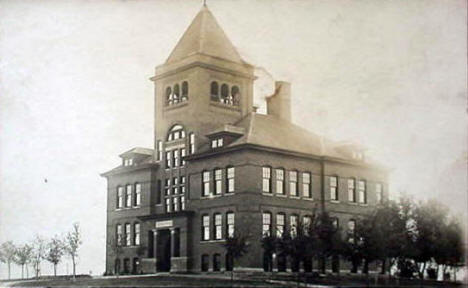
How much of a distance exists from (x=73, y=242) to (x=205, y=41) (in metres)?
8.73

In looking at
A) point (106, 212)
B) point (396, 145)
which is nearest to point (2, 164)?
point (106, 212)

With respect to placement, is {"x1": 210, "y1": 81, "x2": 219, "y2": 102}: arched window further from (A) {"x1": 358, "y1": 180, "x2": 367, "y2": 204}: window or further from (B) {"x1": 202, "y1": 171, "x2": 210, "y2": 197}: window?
(A) {"x1": 358, "y1": 180, "x2": 367, "y2": 204}: window

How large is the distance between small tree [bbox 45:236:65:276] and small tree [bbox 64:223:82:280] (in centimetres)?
20

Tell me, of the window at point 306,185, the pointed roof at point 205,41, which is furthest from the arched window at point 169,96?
the window at point 306,185

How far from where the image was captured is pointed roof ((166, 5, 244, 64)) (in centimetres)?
3000

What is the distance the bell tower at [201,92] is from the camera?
1378 inches

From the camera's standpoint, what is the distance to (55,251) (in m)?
33.4

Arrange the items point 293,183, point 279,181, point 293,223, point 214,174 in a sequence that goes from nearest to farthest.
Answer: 1. point 293,223
2. point 279,181
3. point 293,183
4. point 214,174

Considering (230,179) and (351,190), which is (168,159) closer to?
(230,179)

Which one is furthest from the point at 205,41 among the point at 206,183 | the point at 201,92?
the point at 206,183

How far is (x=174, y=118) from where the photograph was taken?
121 feet

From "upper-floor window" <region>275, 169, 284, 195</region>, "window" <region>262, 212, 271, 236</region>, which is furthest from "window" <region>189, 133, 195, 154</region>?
"window" <region>262, 212, 271, 236</region>

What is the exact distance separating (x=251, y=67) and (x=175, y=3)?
372 cm

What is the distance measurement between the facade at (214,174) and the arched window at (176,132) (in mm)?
40
